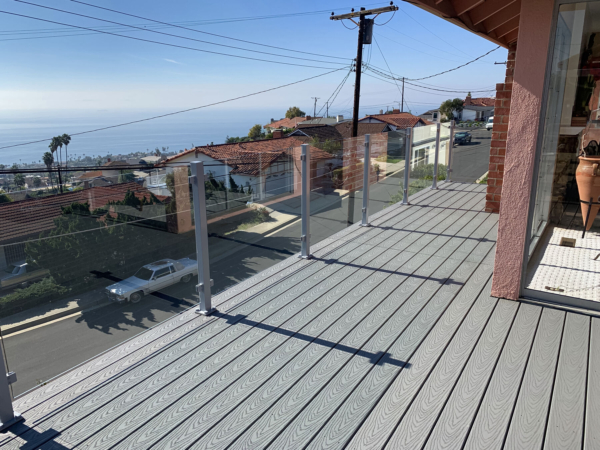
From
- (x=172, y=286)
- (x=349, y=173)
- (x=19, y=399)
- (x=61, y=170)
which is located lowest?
(x=19, y=399)

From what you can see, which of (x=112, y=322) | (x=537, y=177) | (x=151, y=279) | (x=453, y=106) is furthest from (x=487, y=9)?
(x=453, y=106)

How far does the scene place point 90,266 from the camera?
214 centimetres

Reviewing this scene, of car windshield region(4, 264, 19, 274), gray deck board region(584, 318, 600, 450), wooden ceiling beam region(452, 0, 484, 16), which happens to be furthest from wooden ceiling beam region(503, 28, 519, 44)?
car windshield region(4, 264, 19, 274)

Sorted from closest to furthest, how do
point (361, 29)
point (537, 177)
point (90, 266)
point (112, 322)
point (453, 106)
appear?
point (90, 266)
point (112, 322)
point (537, 177)
point (361, 29)
point (453, 106)

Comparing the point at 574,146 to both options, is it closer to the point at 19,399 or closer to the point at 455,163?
the point at 19,399

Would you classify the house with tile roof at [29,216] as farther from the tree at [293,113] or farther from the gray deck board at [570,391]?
the tree at [293,113]

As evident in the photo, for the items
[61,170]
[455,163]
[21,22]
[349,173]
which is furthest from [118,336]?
[21,22]

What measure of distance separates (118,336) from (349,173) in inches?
133

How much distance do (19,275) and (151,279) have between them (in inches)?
27.9

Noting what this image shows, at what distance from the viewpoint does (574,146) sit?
333 cm

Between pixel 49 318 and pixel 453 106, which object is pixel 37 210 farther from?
pixel 453 106

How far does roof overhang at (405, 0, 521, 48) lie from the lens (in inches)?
123

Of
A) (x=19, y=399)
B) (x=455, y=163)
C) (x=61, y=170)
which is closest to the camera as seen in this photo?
(x=61, y=170)

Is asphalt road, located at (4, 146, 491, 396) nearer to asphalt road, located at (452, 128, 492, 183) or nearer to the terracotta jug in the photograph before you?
the terracotta jug
